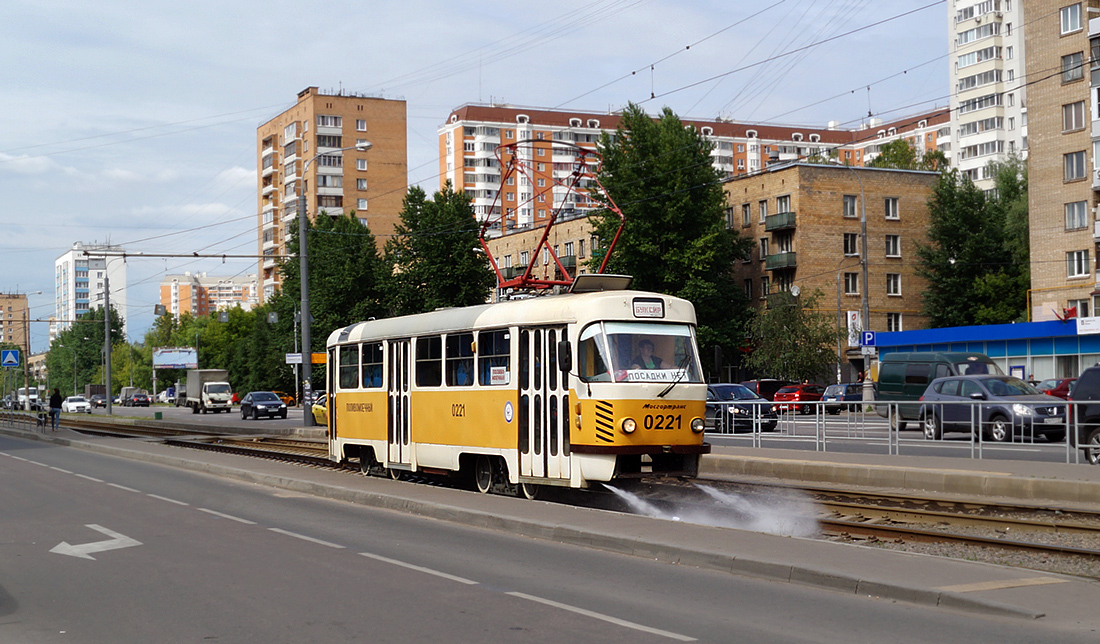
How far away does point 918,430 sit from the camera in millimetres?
23594

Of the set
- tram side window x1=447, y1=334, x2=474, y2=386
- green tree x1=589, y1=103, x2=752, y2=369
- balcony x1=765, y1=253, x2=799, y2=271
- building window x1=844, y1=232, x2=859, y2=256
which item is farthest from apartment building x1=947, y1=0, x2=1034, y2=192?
tram side window x1=447, y1=334, x2=474, y2=386

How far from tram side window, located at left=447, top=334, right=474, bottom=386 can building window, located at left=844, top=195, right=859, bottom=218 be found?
55287 mm

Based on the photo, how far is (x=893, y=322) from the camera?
71375 millimetres

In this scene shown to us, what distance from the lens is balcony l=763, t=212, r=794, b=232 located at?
67.8 metres

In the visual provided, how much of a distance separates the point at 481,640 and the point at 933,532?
23.7 ft

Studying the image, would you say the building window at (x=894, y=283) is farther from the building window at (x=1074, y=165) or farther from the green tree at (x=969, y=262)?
the building window at (x=1074, y=165)

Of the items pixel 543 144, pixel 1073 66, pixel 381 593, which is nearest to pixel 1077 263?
pixel 1073 66

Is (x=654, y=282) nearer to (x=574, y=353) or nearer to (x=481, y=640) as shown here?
(x=574, y=353)

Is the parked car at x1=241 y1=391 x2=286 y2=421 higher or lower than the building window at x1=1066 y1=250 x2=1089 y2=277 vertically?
lower

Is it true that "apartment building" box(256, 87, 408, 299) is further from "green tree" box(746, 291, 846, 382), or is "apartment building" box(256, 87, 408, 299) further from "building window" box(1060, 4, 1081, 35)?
"building window" box(1060, 4, 1081, 35)

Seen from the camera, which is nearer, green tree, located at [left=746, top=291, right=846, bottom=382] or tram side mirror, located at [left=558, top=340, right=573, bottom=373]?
tram side mirror, located at [left=558, top=340, right=573, bottom=373]

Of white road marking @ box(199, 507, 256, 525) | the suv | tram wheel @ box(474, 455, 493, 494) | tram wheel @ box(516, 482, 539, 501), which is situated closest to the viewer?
white road marking @ box(199, 507, 256, 525)

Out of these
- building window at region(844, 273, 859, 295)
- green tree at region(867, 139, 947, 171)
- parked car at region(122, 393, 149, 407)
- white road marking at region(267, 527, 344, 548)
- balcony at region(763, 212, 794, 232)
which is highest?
green tree at region(867, 139, 947, 171)

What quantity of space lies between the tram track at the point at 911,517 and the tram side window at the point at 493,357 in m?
1.92
